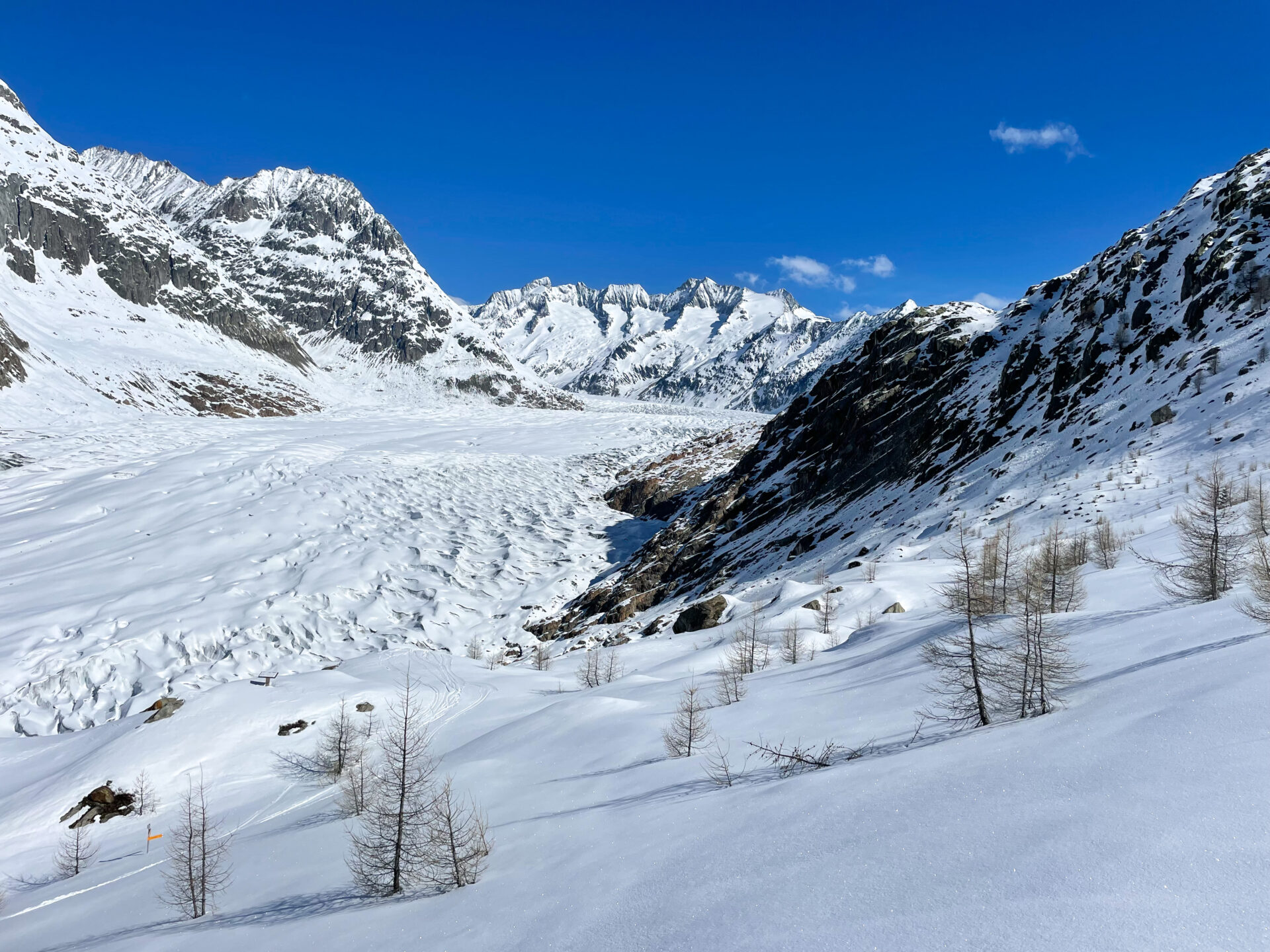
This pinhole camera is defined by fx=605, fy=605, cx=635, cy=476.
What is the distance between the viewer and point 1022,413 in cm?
2852

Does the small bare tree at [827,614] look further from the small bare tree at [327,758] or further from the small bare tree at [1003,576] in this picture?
the small bare tree at [327,758]

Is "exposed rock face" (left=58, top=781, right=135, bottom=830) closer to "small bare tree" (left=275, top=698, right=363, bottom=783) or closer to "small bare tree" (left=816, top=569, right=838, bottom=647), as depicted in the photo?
"small bare tree" (left=275, top=698, right=363, bottom=783)

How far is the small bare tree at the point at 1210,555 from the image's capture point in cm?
895

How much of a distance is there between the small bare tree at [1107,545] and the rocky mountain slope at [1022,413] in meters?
2.19

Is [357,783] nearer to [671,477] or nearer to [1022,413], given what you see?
[1022,413]

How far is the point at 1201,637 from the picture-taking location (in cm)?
700

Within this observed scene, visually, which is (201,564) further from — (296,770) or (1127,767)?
(1127,767)

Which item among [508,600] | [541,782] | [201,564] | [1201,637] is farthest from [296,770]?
[201,564]

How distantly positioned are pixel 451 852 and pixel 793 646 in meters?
9.14

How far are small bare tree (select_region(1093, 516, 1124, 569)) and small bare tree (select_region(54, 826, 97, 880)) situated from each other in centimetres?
2106

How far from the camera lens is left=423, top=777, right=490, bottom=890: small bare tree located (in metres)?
6.59

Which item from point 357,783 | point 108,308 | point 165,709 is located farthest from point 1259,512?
point 108,308

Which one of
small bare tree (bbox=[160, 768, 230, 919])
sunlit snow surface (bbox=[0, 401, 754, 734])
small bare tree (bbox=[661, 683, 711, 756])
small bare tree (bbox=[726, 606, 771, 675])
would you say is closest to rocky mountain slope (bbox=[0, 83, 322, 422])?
sunlit snow surface (bbox=[0, 401, 754, 734])

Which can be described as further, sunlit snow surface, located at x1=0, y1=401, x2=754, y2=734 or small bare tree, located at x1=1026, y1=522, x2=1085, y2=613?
sunlit snow surface, located at x1=0, y1=401, x2=754, y2=734
